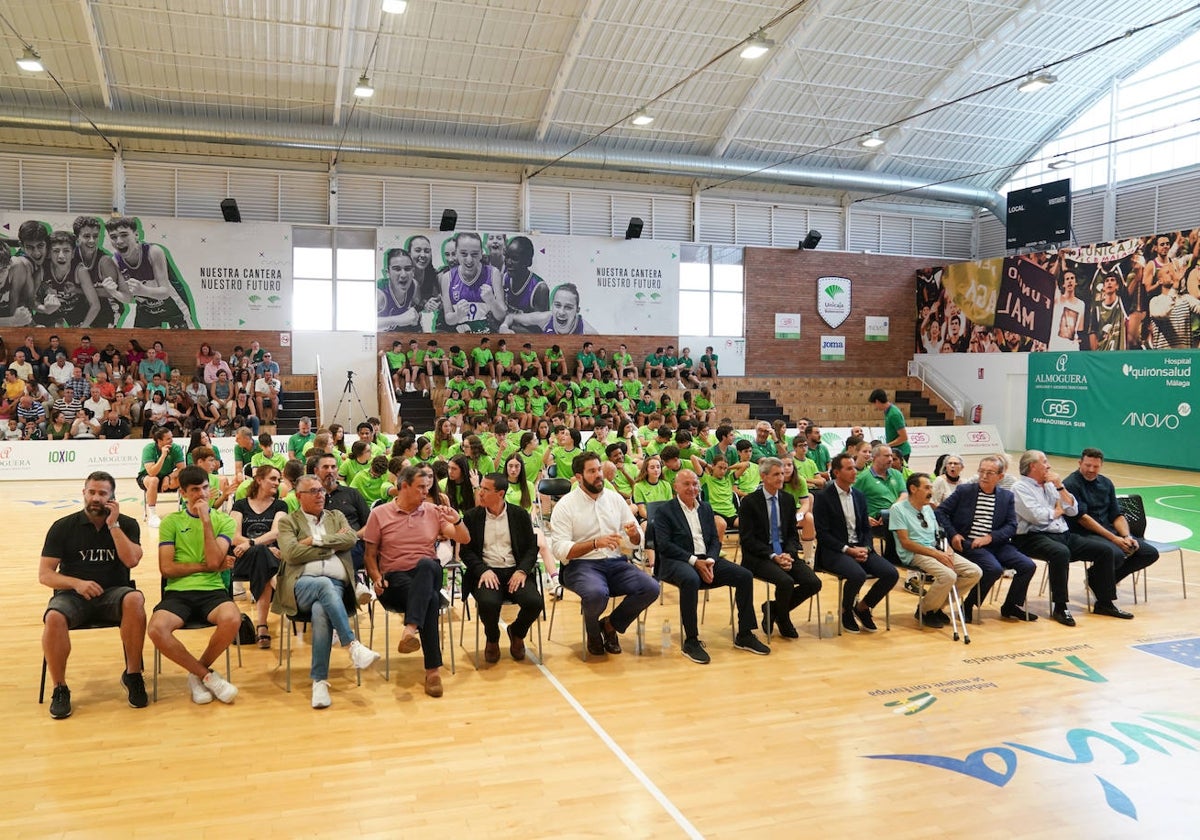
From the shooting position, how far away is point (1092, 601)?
7.72 metres

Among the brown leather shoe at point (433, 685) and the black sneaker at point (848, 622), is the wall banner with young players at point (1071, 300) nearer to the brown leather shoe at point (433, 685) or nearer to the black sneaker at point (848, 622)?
the black sneaker at point (848, 622)

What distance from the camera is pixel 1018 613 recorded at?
7.20m

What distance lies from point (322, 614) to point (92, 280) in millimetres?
17583

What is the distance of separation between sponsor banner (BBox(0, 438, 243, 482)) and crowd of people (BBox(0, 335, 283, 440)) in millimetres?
468

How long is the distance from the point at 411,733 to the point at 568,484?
15.3 ft

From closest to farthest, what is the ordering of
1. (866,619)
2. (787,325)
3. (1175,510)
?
(866,619) → (1175,510) → (787,325)

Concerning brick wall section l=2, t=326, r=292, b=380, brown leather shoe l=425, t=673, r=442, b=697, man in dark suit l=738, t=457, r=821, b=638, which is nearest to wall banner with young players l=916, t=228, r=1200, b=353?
man in dark suit l=738, t=457, r=821, b=638

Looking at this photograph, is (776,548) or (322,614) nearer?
(322,614)

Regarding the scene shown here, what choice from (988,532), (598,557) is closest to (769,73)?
(988,532)

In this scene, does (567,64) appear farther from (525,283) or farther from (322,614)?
(322,614)

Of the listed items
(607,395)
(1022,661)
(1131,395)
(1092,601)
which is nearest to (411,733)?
(1022,661)

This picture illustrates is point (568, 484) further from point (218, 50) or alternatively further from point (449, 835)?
point (218, 50)

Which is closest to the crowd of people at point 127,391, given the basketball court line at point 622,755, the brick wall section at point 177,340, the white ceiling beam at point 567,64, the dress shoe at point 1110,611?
the brick wall section at point 177,340

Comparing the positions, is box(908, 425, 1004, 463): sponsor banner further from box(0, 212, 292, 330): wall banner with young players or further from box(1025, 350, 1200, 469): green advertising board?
box(0, 212, 292, 330): wall banner with young players
